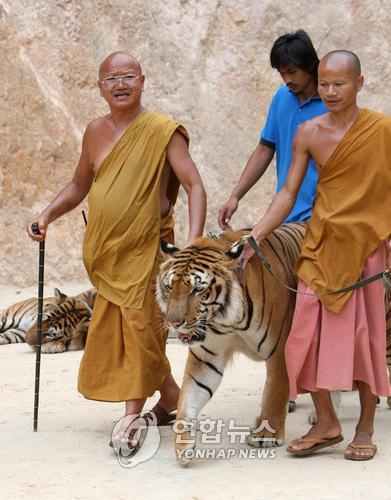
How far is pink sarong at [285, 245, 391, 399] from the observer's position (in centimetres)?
477

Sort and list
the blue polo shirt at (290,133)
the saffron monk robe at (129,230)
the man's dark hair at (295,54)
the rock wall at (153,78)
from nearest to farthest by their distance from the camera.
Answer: the saffron monk robe at (129,230), the man's dark hair at (295,54), the blue polo shirt at (290,133), the rock wall at (153,78)

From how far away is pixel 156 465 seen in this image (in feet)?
15.9

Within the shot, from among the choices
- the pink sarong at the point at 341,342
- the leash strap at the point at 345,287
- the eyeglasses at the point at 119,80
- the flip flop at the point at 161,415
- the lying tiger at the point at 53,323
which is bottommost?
the flip flop at the point at 161,415

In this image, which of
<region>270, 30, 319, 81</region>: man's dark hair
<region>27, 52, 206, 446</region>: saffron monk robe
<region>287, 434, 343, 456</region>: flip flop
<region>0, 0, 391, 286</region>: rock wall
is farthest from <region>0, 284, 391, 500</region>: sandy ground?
<region>0, 0, 391, 286</region>: rock wall

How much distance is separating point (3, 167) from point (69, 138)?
Answer: 830mm

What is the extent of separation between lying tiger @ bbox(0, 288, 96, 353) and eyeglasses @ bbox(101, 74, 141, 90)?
352 cm

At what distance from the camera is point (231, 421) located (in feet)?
19.0

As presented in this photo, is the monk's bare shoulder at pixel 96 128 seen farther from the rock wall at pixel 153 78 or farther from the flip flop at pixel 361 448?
the rock wall at pixel 153 78

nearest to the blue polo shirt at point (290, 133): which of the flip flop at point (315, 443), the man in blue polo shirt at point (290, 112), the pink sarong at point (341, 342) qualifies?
the man in blue polo shirt at point (290, 112)

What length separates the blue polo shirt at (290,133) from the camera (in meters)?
5.77

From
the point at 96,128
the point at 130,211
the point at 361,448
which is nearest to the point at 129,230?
the point at 130,211

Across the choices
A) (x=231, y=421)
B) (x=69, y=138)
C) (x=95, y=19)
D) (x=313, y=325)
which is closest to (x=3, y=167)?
(x=69, y=138)

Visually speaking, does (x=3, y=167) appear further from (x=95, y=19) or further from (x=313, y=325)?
(x=313, y=325)

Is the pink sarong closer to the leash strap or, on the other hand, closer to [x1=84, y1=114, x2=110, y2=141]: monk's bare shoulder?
the leash strap
